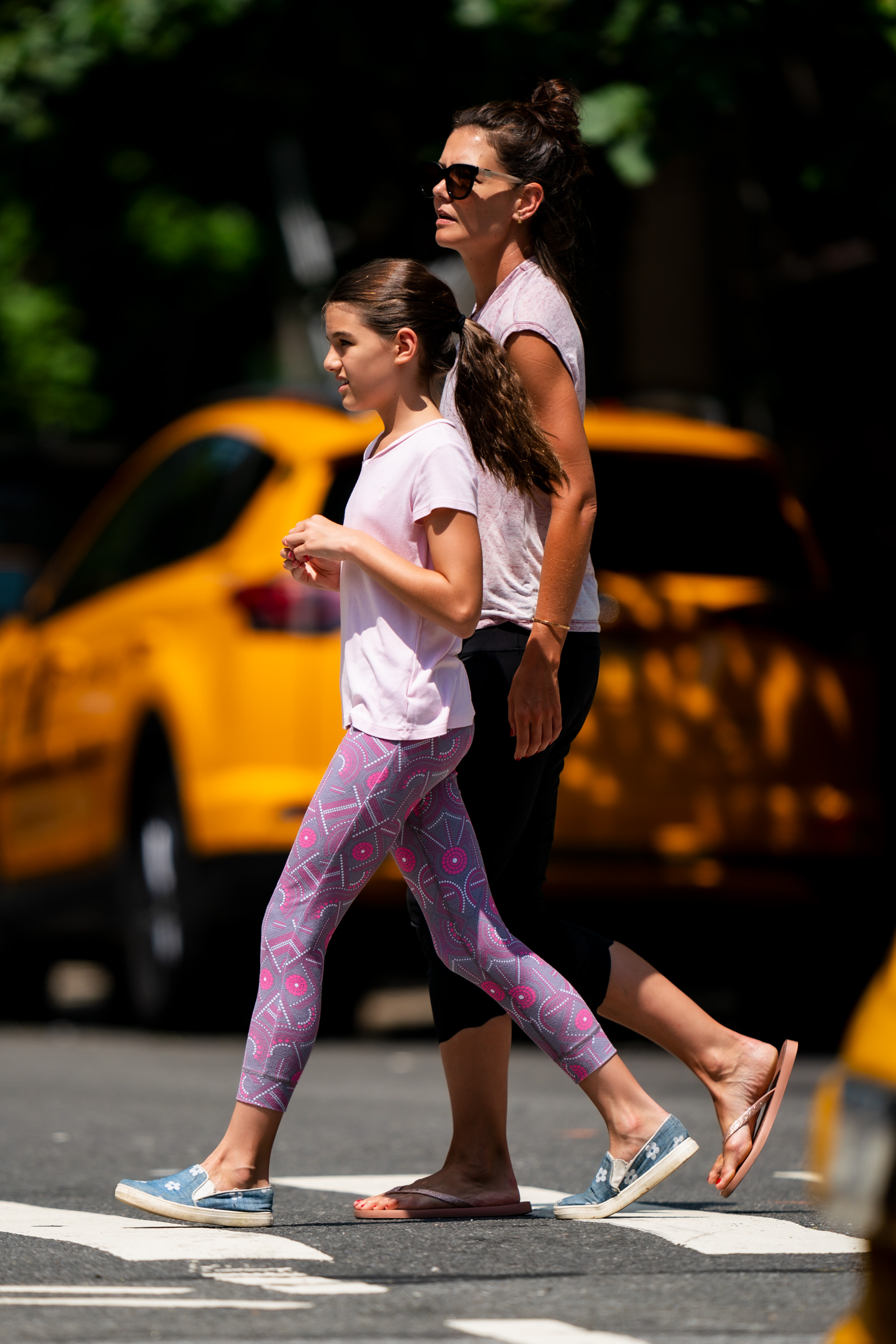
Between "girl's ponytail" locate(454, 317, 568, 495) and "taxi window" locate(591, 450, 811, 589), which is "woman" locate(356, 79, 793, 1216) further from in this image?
"taxi window" locate(591, 450, 811, 589)

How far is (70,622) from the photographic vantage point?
8914 millimetres

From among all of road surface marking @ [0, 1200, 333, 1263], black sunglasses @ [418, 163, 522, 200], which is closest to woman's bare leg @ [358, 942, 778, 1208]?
road surface marking @ [0, 1200, 333, 1263]

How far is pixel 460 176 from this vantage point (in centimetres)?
449

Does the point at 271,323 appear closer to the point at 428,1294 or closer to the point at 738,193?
the point at 738,193

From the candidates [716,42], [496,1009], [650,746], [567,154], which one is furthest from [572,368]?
[716,42]

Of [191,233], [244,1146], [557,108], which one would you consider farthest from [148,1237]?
[191,233]

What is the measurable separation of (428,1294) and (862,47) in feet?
20.9

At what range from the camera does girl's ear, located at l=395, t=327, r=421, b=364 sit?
4324 millimetres

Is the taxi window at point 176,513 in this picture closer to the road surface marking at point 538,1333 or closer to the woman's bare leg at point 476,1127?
the woman's bare leg at point 476,1127

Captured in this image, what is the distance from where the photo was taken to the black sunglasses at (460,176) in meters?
4.48

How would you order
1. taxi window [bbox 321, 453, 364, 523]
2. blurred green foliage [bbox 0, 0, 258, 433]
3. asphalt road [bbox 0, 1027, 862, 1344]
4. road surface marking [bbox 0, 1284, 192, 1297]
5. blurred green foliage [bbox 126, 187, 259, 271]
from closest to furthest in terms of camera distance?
asphalt road [bbox 0, 1027, 862, 1344]
road surface marking [bbox 0, 1284, 192, 1297]
taxi window [bbox 321, 453, 364, 523]
blurred green foliage [bbox 0, 0, 258, 433]
blurred green foliage [bbox 126, 187, 259, 271]

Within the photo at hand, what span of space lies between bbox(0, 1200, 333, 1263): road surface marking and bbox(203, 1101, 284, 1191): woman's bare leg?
0.08 m

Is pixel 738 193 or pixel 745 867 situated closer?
pixel 745 867

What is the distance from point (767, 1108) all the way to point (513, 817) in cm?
66
